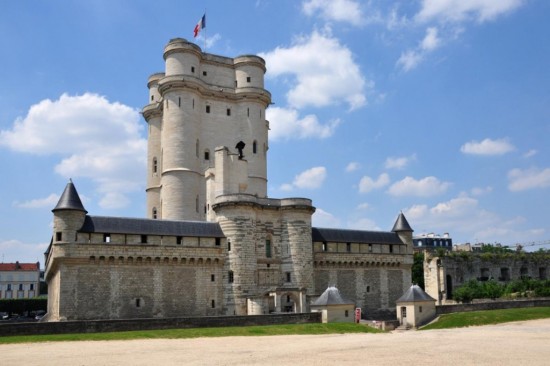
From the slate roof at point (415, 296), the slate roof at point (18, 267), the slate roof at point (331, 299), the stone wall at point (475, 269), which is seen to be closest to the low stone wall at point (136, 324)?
the slate roof at point (331, 299)

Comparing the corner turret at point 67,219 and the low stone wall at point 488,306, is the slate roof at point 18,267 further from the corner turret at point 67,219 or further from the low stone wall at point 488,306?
the low stone wall at point 488,306

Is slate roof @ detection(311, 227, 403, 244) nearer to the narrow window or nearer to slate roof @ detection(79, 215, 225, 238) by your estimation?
the narrow window

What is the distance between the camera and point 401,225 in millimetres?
47562

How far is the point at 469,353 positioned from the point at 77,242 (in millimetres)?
22839

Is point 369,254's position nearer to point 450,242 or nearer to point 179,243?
point 179,243

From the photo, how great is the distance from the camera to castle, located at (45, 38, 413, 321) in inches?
1350

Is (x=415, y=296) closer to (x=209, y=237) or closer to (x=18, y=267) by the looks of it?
(x=209, y=237)

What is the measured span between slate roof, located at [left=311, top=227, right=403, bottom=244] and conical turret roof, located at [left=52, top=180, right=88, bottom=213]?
55.3ft

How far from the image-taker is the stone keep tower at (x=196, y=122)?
151 feet

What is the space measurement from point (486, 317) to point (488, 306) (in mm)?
4216

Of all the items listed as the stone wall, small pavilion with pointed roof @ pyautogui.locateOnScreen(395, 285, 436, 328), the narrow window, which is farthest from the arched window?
the stone wall

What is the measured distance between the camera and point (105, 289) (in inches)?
1342

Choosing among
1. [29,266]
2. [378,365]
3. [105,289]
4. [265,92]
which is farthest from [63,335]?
[29,266]

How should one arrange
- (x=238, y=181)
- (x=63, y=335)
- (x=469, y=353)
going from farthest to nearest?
(x=238, y=181)
(x=63, y=335)
(x=469, y=353)
